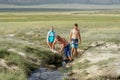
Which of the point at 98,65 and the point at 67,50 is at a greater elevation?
the point at 98,65

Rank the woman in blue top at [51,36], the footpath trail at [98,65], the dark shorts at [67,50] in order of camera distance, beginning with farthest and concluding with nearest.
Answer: the woman in blue top at [51,36] → the dark shorts at [67,50] → the footpath trail at [98,65]

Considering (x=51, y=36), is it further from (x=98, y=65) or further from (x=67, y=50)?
(x=98, y=65)

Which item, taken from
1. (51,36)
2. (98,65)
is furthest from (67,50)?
(98,65)

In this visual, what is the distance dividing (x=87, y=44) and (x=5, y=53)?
37.5 ft

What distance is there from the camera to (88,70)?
23172mm

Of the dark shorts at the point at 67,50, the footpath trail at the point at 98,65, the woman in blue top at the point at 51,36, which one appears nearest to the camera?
the footpath trail at the point at 98,65

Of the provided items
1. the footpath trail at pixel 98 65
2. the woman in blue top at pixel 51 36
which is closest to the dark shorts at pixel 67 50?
the footpath trail at pixel 98 65

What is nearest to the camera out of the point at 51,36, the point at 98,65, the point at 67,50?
the point at 98,65

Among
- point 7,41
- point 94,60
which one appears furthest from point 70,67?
point 7,41

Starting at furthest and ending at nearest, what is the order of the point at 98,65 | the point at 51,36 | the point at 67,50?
the point at 51,36
the point at 67,50
the point at 98,65

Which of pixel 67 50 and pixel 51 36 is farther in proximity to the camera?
pixel 51 36

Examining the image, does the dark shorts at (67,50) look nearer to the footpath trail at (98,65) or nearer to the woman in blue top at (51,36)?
the footpath trail at (98,65)

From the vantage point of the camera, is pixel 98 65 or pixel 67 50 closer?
pixel 98 65

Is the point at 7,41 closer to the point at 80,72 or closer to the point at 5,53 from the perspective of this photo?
the point at 5,53
